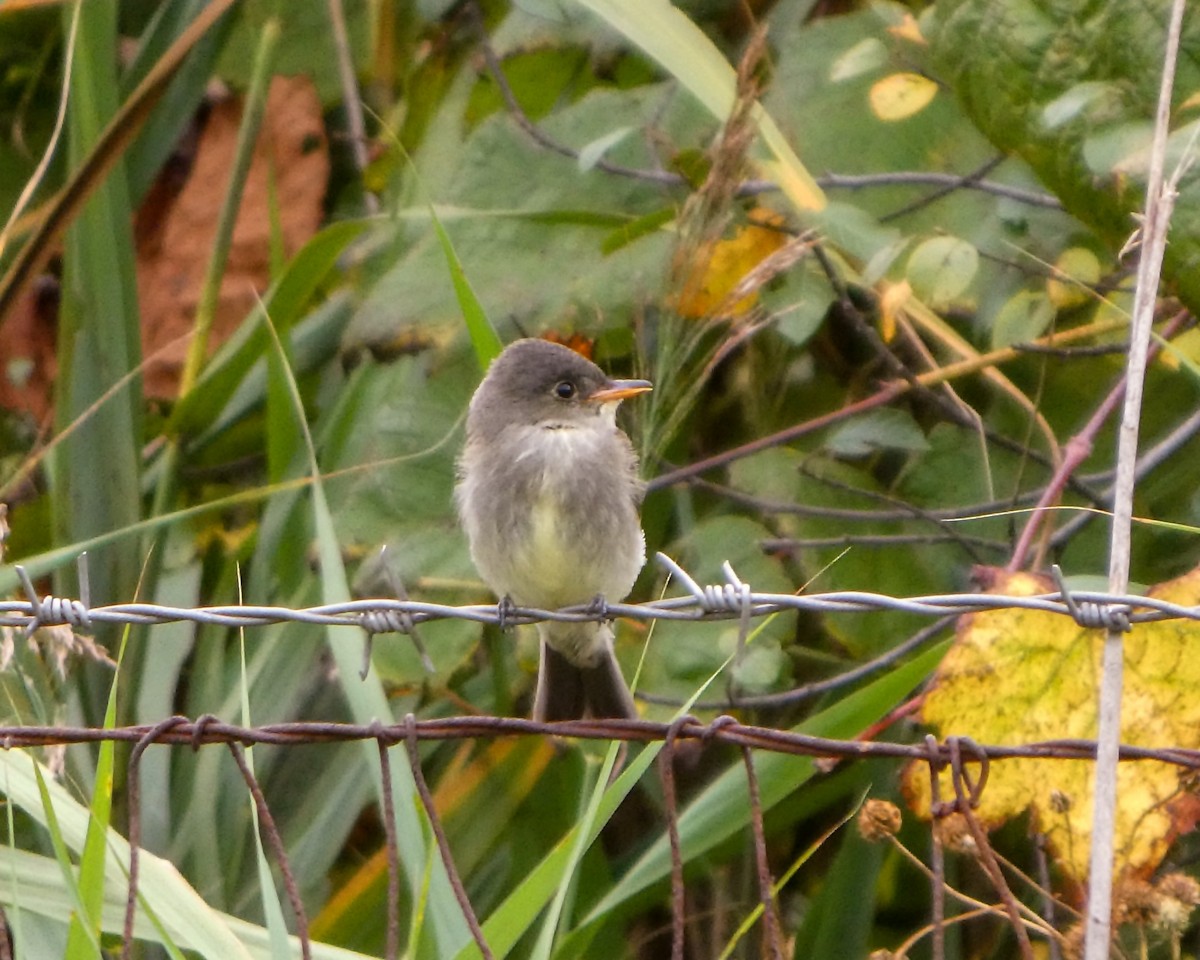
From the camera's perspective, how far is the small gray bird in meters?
3.17

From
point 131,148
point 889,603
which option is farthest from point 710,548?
point 131,148

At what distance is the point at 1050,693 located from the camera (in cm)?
257

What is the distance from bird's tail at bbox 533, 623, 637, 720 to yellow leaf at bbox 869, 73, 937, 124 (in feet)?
3.64

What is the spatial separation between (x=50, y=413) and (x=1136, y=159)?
2784 millimetres

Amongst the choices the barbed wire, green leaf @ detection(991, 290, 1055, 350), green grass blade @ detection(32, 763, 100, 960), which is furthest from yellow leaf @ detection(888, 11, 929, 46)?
green grass blade @ detection(32, 763, 100, 960)

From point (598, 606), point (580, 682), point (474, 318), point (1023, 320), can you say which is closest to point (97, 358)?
point (474, 318)

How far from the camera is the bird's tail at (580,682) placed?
3273mm

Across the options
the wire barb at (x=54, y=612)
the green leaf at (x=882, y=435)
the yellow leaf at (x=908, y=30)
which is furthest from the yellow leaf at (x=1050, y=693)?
the wire barb at (x=54, y=612)

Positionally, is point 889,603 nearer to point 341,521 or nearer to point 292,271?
point 341,521

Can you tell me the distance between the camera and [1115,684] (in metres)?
1.96

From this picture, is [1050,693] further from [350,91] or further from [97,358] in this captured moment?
[350,91]

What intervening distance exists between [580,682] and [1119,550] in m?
1.50

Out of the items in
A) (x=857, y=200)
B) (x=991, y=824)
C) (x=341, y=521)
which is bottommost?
(x=991, y=824)

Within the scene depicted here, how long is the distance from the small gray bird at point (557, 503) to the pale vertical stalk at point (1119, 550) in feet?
3.98
